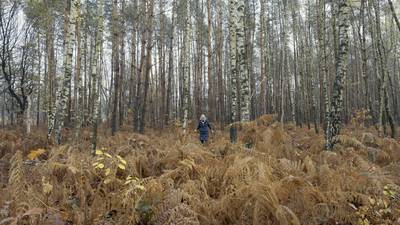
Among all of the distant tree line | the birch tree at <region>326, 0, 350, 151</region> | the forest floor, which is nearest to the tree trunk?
the distant tree line

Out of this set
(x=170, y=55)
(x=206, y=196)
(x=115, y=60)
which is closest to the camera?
(x=206, y=196)

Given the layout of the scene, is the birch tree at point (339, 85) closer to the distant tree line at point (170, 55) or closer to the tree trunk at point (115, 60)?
the distant tree line at point (170, 55)

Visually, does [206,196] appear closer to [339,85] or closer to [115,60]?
[339,85]

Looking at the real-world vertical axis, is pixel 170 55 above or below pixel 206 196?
above

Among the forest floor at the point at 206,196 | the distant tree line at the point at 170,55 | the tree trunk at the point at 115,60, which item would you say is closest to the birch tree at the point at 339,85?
the distant tree line at the point at 170,55

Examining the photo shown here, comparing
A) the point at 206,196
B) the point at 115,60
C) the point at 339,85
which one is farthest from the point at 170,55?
the point at 206,196

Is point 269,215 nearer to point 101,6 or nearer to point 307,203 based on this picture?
point 307,203

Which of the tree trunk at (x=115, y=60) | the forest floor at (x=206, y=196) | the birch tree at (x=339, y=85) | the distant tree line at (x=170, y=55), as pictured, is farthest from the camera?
the tree trunk at (x=115, y=60)

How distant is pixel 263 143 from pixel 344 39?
11.5ft

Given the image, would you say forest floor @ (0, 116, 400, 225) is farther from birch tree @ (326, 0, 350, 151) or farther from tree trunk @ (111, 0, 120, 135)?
tree trunk @ (111, 0, 120, 135)

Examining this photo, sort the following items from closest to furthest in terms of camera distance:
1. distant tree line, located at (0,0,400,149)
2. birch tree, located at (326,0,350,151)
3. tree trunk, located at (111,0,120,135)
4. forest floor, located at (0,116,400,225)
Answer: forest floor, located at (0,116,400,225), birch tree, located at (326,0,350,151), distant tree line, located at (0,0,400,149), tree trunk, located at (111,0,120,135)

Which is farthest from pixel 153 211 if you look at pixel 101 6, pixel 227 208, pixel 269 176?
pixel 101 6

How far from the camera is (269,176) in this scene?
5004mm

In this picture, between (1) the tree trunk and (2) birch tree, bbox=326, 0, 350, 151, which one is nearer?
(2) birch tree, bbox=326, 0, 350, 151
